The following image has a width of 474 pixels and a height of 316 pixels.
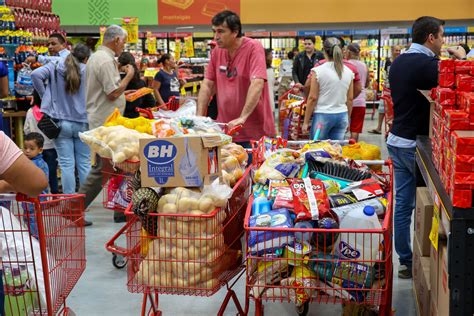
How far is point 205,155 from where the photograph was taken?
2887mm

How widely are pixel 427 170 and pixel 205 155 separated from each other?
0.98 meters

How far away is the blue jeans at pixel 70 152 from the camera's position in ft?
19.8

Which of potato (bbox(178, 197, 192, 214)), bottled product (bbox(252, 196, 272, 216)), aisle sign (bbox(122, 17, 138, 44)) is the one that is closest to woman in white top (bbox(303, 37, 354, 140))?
bottled product (bbox(252, 196, 272, 216))

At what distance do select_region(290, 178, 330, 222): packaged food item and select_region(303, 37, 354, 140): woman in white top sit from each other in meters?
3.61

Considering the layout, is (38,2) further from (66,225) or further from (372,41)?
(372,41)

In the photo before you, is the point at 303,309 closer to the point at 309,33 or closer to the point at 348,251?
the point at 348,251

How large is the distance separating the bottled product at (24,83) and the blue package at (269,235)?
197 inches

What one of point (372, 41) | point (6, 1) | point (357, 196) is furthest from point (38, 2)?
point (372, 41)

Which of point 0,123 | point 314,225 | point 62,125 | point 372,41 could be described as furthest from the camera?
point 372,41

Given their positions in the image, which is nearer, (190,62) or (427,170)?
(427,170)

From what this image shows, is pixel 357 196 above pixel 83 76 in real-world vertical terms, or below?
below

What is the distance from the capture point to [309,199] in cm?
274

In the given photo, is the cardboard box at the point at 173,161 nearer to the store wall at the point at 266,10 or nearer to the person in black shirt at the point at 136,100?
the person in black shirt at the point at 136,100

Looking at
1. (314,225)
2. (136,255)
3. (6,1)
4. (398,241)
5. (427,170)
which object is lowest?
(398,241)
